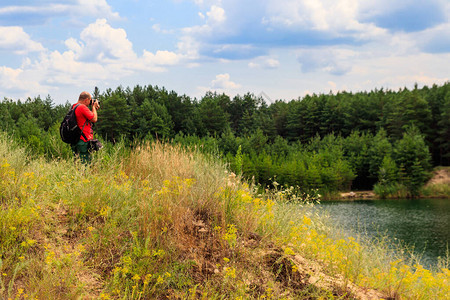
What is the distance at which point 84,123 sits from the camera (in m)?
8.36

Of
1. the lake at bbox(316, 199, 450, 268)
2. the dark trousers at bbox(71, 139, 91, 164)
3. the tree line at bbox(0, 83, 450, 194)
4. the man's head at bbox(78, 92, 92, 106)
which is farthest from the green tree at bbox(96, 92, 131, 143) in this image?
the dark trousers at bbox(71, 139, 91, 164)

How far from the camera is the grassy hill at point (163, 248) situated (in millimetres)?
5320

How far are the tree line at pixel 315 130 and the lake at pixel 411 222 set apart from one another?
11.8m

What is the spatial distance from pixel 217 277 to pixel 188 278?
0.40 metres

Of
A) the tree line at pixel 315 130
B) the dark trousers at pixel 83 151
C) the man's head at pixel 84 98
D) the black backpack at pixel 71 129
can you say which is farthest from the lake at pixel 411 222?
the black backpack at pixel 71 129

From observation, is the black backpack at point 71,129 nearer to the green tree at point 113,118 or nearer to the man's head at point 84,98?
the man's head at point 84,98

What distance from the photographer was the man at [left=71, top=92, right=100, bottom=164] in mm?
8320

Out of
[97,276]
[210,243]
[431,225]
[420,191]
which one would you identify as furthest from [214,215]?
[420,191]

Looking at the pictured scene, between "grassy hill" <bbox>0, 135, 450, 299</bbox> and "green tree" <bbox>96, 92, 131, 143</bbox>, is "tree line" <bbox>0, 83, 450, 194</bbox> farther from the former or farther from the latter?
"grassy hill" <bbox>0, 135, 450, 299</bbox>

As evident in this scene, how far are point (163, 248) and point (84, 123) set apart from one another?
149 inches

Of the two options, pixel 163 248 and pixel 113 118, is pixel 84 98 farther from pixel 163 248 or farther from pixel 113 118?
pixel 113 118

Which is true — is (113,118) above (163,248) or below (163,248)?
above

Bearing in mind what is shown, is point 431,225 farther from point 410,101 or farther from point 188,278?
point 410,101

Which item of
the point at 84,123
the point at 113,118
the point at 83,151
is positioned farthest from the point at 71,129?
the point at 113,118
